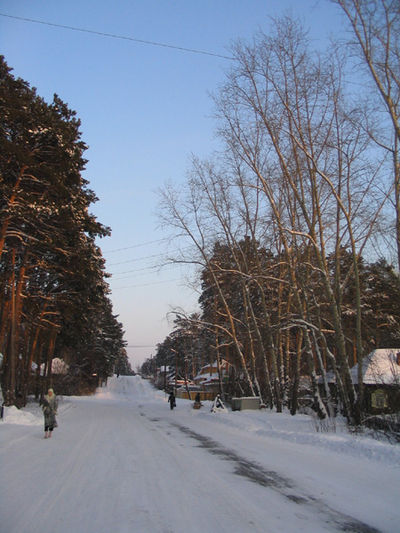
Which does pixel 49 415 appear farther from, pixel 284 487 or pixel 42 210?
pixel 284 487

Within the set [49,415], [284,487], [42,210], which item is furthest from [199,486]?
[42,210]

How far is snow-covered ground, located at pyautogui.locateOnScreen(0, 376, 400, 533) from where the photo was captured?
14.5 ft

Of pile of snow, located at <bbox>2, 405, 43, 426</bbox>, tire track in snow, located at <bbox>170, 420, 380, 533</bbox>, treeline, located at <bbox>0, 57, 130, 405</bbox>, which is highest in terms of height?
treeline, located at <bbox>0, 57, 130, 405</bbox>

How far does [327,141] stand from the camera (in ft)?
44.0

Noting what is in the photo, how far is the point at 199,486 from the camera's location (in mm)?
6039

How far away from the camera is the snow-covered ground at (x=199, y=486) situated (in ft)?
14.5

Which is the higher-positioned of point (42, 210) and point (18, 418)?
point (42, 210)

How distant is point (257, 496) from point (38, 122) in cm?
1465

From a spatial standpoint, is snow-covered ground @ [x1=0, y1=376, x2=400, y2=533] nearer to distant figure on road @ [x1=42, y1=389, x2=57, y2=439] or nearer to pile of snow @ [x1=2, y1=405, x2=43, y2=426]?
distant figure on road @ [x1=42, y1=389, x2=57, y2=439]

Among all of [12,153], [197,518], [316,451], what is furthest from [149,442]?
[12,153]

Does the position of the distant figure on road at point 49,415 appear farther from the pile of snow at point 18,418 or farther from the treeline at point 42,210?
the treeline at point 42,210

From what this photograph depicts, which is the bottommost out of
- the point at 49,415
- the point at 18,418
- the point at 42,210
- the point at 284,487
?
the point at 18,418

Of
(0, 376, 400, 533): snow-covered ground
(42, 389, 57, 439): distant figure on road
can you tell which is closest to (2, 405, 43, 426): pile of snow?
(42, 389, 57, 439): distant figure on road

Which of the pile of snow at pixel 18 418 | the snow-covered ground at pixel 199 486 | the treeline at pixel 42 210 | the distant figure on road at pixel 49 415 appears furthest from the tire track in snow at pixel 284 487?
the treeline at pixel 42 210
